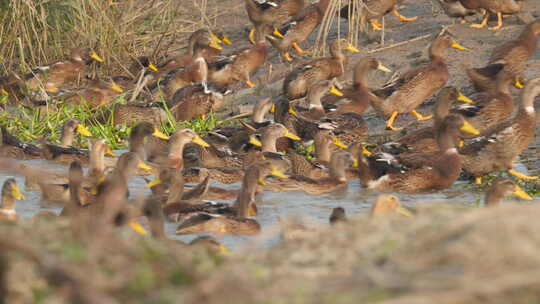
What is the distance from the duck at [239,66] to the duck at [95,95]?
1525mm

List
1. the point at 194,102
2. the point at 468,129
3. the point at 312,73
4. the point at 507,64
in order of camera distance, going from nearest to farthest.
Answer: the point at 468,129 → the point at 507,64 → the point at 194,102 → the point at 312,73

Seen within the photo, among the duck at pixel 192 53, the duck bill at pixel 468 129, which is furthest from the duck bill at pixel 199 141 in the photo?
the duck at pixel 192 53

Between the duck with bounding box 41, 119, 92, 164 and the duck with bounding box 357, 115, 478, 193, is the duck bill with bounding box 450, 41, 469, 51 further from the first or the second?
the duck with bounding box 41, 119, 92, 164

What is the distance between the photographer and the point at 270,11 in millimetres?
15438

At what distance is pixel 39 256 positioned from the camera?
3037mm

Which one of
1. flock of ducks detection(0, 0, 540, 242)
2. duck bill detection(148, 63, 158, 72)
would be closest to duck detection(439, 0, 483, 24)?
flock of ducks detection(0, 0, 540, 242)

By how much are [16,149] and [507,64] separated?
549 centimetres

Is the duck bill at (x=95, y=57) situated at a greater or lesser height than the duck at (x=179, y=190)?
greater

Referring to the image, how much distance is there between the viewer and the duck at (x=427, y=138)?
1013 centimetres

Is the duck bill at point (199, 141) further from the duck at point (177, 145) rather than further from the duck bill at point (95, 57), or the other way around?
the duck bill at point (95, 57)

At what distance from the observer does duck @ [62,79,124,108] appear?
492 inches

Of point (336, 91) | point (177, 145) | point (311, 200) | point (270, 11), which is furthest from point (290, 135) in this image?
point (270, 11)

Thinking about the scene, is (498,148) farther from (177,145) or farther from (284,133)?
(177,145)

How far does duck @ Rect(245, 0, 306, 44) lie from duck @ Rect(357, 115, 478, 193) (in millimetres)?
6074
